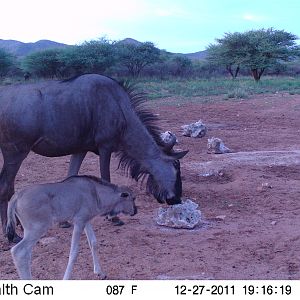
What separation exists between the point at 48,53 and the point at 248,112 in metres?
27.7

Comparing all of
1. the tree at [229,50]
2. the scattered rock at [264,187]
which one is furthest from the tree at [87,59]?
the scattered rock at [264,187]

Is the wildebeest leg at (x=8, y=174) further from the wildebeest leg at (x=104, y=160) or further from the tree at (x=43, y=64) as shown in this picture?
the tree at (x=43, y=64)

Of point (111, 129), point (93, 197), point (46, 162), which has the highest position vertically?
point (111, 129)

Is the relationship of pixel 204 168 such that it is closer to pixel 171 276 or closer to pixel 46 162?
pixel 46 162

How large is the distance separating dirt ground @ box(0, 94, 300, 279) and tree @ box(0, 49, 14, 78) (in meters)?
33.7

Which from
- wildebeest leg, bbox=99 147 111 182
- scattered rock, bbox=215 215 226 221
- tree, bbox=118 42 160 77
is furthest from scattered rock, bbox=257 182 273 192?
tree, bbox=118 42 160 77

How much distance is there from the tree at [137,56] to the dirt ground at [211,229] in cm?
3617

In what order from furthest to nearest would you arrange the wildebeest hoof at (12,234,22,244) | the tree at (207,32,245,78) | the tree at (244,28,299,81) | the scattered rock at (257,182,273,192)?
1. the tree at (207,32,245,78)
2. the tree at (244,28,299,81)
3. the scattered rock at (257,182,273,192)
4. the wildebeest hoof at (12,234,22,244)

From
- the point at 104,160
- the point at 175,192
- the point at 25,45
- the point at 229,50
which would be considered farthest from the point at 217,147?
the point at 25,45

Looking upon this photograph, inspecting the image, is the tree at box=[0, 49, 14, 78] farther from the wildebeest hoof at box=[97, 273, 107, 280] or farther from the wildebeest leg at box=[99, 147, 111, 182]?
the wildebeest hoof at box=[97, 273, 107, 280]

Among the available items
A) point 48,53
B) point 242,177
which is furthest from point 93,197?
point 48,53

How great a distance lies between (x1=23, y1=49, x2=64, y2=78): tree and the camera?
4131cm

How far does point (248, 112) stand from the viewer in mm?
17797

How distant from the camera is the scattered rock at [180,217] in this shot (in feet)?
20.7
